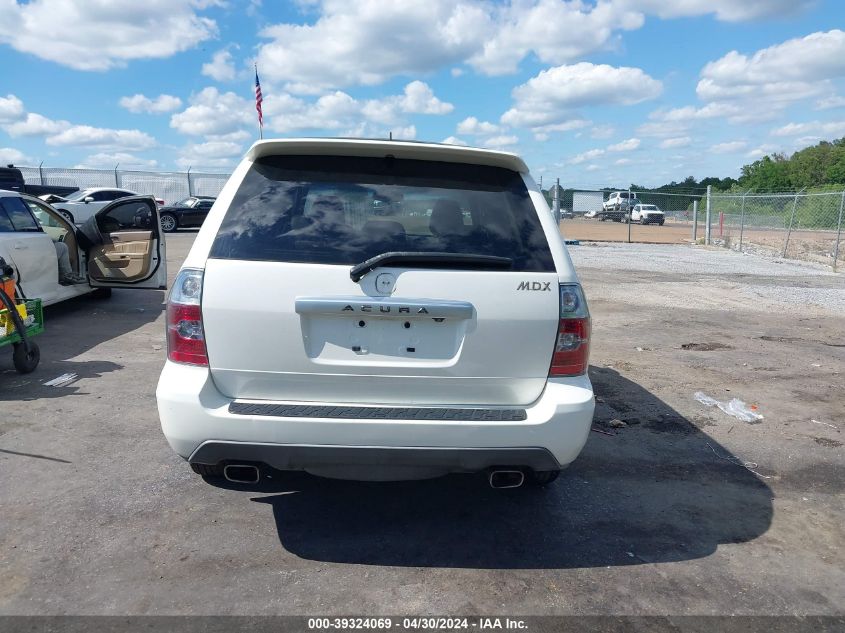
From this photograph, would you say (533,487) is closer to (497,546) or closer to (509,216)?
(497,546)

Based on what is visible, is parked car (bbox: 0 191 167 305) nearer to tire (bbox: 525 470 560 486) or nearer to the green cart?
the green cart

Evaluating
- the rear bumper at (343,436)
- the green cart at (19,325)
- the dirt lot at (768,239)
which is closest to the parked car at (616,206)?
the dirt lot at (768,239)

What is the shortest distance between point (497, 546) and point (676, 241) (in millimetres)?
27349

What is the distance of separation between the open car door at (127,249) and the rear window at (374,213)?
640 cm

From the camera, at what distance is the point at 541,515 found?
387 centimetres

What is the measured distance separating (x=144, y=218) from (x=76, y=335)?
6.43ft

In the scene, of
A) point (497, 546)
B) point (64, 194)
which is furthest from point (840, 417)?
point (64, 194)

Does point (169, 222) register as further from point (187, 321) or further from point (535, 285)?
point (535, 285)

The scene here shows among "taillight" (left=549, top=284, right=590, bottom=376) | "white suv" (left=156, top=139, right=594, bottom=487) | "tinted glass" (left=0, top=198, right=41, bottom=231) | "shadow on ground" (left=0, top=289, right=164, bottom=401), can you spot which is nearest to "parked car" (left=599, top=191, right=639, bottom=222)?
"shadow on ground" (left=0, top=289, right=164, bottom=401)

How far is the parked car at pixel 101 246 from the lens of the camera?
28.6ft

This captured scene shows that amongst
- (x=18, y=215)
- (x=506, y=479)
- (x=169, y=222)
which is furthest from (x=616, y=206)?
(x=506, y=479)

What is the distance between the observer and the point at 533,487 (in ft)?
13.6

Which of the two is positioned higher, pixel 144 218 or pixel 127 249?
pixel 144 218

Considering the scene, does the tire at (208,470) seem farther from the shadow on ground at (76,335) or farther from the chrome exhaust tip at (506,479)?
the shadow on ground at (76,335)
